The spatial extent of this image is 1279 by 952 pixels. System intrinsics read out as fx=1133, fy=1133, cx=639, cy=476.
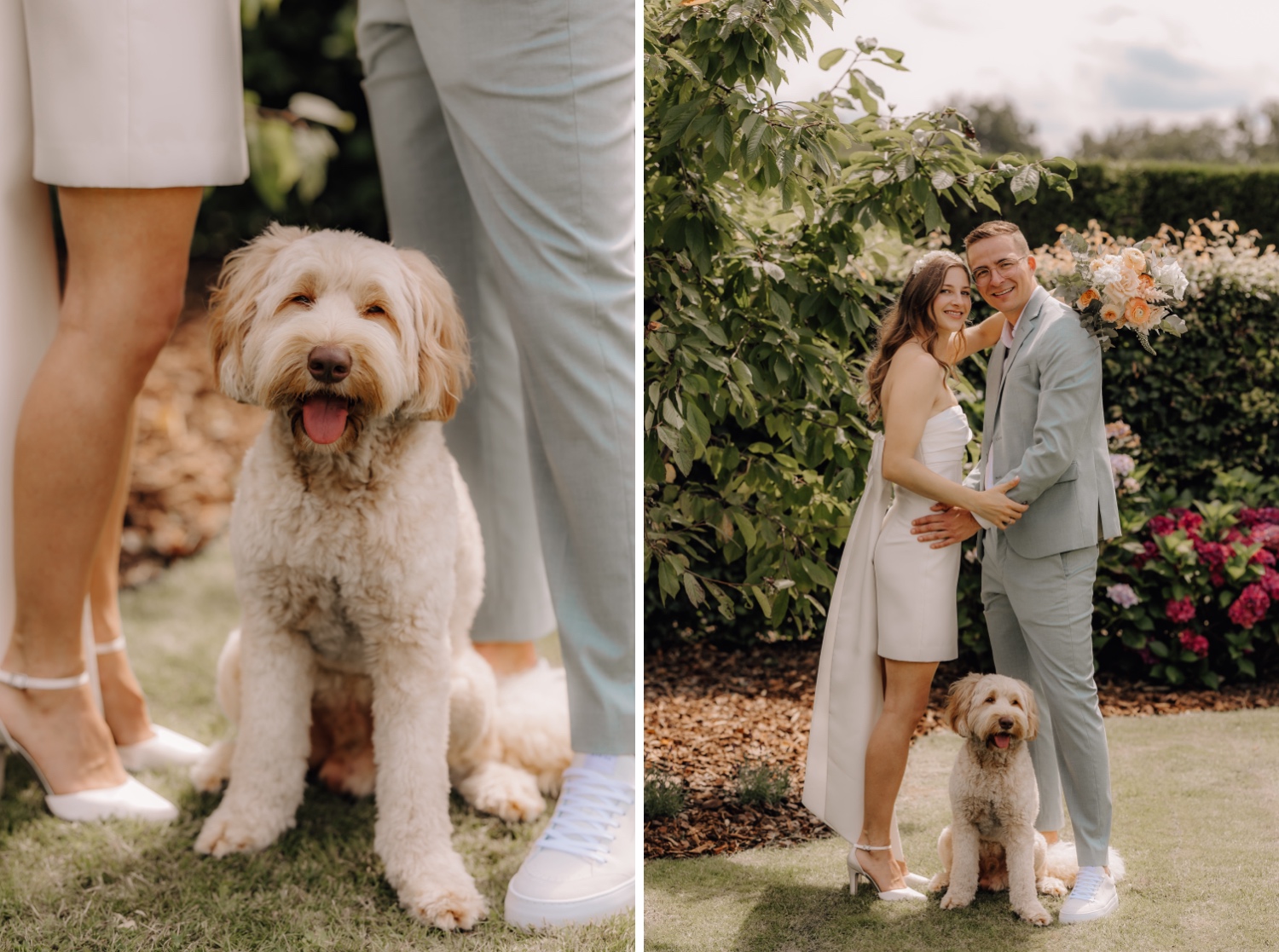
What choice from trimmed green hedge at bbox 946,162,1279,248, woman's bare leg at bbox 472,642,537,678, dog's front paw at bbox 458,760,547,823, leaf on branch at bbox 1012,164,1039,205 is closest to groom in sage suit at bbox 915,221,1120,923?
leaf on branch at bbox 1012,164,1039,205

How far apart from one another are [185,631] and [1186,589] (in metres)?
3.23

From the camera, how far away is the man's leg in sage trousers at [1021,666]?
2.47m

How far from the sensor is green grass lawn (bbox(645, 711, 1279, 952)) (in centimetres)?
228

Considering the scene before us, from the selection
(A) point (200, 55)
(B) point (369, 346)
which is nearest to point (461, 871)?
(B) point (369, 346)

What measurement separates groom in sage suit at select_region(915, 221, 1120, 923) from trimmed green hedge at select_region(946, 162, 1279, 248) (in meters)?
0.82

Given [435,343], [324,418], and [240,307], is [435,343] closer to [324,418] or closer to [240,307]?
[324,418]

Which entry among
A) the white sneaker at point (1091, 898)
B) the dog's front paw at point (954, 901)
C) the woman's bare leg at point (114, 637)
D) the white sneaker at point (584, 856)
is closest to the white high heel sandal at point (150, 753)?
the woman's bare leg at point (114, 637)

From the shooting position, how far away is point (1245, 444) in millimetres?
3137

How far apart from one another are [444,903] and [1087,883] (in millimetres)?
1334

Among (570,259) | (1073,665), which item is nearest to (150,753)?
(570,259)

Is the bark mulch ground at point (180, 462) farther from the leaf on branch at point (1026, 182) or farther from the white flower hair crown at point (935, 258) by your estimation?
the leaf on branch at point (1026, 182)

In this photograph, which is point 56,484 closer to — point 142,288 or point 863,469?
point 142,288

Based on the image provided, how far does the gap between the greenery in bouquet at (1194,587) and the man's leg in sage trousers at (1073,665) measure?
61 centimetres

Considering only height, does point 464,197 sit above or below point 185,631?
above
